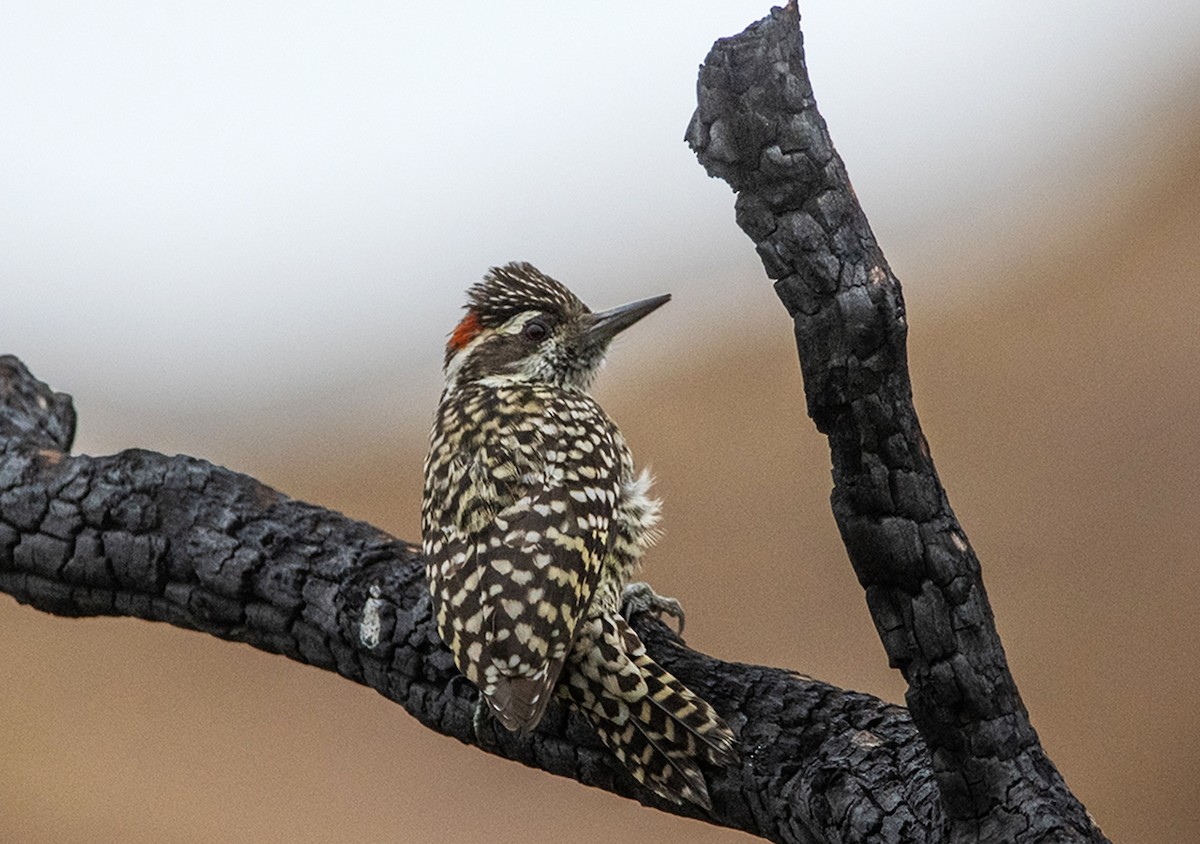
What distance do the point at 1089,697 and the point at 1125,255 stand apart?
9.16 feet

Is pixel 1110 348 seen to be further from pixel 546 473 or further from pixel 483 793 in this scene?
pixel 546 473

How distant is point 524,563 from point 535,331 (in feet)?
3.94

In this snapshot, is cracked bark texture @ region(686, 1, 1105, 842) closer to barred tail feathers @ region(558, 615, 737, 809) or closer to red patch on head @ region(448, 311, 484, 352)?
barred tail feathers @ region(558, 615, 737, 809)

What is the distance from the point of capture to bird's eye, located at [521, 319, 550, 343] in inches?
160

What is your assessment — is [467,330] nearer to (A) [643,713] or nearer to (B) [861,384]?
(A) [643,713]

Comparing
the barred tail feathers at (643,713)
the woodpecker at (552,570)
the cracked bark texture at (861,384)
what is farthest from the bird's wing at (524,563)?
the cracked bark texture at (861,384)

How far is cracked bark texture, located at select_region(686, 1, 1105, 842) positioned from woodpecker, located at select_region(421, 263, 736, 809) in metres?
0.78

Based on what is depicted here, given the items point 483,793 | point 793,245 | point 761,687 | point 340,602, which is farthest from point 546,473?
point 483,793

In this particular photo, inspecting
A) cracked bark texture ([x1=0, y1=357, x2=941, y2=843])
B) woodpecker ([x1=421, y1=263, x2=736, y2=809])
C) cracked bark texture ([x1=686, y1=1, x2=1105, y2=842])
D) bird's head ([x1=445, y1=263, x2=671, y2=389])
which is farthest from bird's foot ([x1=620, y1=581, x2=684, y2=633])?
cracked bark texture ([x1=686, y1=1, x2=1105, y2=842])

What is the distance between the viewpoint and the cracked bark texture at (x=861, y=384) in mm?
1903

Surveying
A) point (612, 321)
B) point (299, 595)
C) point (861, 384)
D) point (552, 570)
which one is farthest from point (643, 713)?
point (612, 321)

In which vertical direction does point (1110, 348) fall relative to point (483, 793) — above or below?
above

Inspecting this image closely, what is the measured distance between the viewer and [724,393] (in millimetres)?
8117

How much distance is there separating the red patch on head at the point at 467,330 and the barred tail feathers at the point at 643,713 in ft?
4.24
